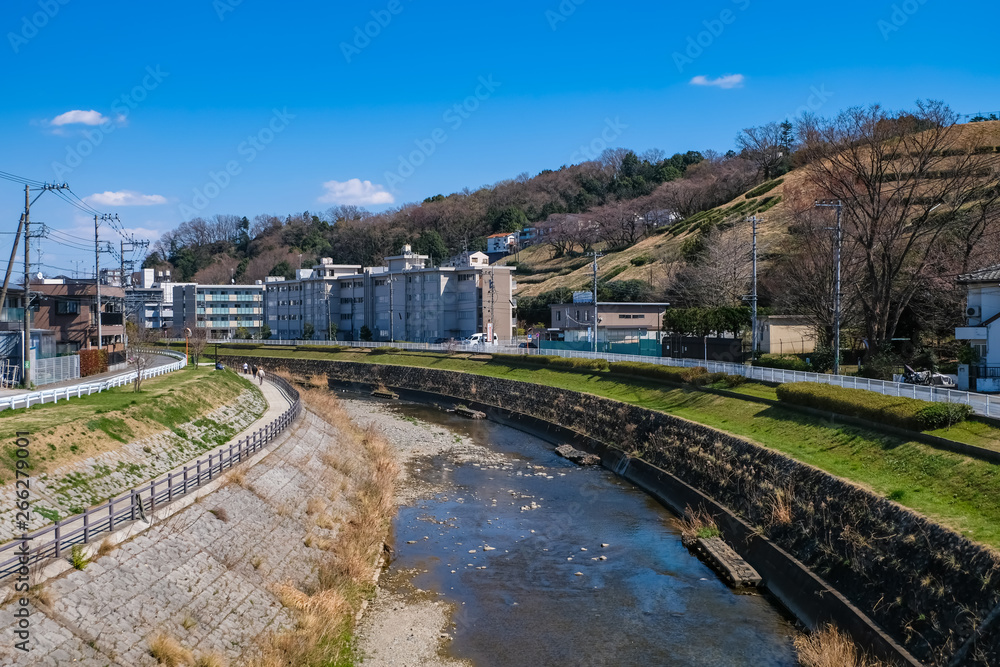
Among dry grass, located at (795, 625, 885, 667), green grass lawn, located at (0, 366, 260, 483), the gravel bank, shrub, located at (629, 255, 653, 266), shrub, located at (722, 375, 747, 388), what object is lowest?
the gravel bank

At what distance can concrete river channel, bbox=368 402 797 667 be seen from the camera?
702 inches

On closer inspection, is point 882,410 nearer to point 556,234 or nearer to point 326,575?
point 326,575

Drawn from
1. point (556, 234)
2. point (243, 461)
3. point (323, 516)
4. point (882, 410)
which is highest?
point (556, 234)

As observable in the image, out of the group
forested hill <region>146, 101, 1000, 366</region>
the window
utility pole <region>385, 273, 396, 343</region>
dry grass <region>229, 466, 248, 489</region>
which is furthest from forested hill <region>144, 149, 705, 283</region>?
dry grass <region>229, 466, 248, 489</region>

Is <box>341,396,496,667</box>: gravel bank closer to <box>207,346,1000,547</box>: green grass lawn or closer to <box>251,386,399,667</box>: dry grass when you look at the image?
<box>251,386,399,667</box>: dry grass

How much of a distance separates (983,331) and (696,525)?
51.8ft

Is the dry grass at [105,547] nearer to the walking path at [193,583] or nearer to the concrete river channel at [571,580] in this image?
the walking path at [193,583]

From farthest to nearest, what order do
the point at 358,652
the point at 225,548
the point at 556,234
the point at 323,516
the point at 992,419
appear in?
1. the point at 556,234
2. the point at 323,516
3. the point at 992,419
4. the point at 225,548
5. the point at 358,652

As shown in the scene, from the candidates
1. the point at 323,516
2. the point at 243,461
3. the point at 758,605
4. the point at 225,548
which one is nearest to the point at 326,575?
the point at 225,548

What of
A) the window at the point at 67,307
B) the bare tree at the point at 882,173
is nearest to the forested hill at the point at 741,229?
the bare tree at the point at 882,173

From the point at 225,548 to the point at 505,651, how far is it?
7.57 m

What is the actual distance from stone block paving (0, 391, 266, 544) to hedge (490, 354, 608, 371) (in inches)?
998

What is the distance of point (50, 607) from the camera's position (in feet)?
43.5

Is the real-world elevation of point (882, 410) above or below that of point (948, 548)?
above
